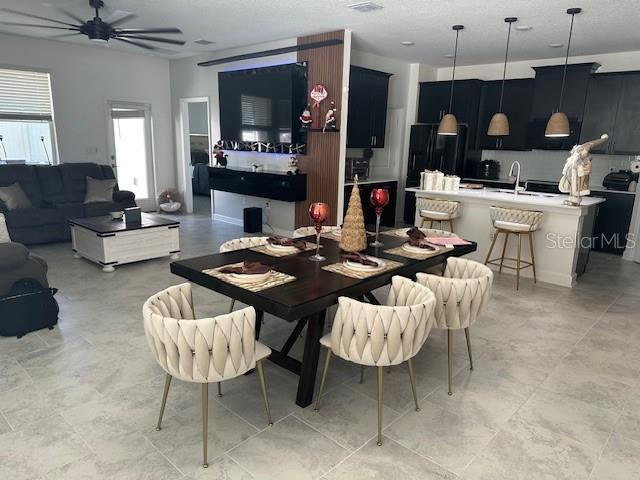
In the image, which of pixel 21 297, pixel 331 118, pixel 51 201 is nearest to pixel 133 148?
pixel 51 201

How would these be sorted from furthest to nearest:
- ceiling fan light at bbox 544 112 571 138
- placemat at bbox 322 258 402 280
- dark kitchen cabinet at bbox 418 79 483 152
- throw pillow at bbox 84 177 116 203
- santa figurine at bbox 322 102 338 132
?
1. dark kitchen cabinet at bbox 418 79 483 152
2. throw pillow at bbox 84 177 116 203
3. santa figurine at bbox 322 102 338 132
4. ceiling fan light at bbox 544 112 571 138
5. placemat at bbox 322 258 402 280

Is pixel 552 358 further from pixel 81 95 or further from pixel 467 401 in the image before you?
pixel 81 95

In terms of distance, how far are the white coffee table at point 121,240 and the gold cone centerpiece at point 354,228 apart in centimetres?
298

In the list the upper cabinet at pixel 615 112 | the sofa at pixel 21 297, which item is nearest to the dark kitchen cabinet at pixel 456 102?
the upper cabinet at pixel 615 112

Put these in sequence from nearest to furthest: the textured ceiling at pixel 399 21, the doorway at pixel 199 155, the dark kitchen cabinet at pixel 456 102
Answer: the textured ceiling at pixel 399 21 → the dark kitchen cabinet at pixel 456 102 → the doorway at pixel 199 155

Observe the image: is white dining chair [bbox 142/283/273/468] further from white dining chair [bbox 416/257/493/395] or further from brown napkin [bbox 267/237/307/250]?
white dining chair [bbox 416/257/493/395]

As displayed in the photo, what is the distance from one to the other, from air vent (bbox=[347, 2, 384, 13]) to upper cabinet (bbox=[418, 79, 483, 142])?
3.29m

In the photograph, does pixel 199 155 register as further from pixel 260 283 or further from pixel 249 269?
pixel 260 283

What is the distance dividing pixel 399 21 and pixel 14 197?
5176mm

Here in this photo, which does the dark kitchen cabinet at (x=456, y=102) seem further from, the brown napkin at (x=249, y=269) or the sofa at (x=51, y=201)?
the brown napkin at (x=249, y=269)

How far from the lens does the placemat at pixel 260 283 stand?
7.28ft

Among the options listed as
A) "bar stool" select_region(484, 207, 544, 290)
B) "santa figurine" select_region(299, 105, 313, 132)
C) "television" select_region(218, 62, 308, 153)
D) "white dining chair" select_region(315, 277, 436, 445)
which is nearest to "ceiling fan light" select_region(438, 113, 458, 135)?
"bar stool" select_region(484, 207, 544, 290)

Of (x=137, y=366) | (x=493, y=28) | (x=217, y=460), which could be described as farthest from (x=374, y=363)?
(x=493, y=28)

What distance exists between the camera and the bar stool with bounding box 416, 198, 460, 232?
527 centimetres
